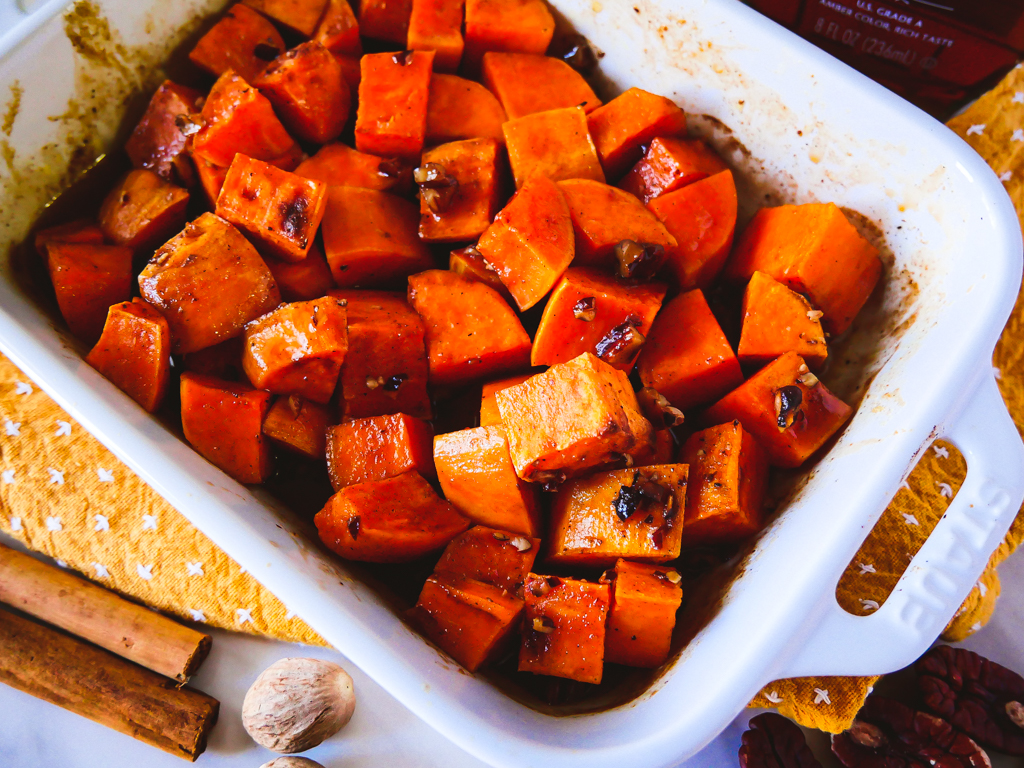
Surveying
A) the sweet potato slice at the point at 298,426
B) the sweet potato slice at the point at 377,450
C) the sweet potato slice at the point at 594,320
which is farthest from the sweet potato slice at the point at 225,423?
the sweet potato slice at the point at 594,320

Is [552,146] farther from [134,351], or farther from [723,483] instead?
[134,351]

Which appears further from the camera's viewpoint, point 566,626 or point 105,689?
point 105,689

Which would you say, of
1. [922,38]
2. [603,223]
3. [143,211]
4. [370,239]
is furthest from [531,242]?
[922,38]

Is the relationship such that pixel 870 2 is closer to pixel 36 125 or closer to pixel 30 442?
pixel 36 125

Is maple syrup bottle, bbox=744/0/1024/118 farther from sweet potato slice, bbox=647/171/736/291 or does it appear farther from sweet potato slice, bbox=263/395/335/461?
sweet potato slice, bbox=263/395/335/461

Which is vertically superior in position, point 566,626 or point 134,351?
point 134,351

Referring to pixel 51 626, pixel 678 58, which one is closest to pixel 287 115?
pixel 678 58
